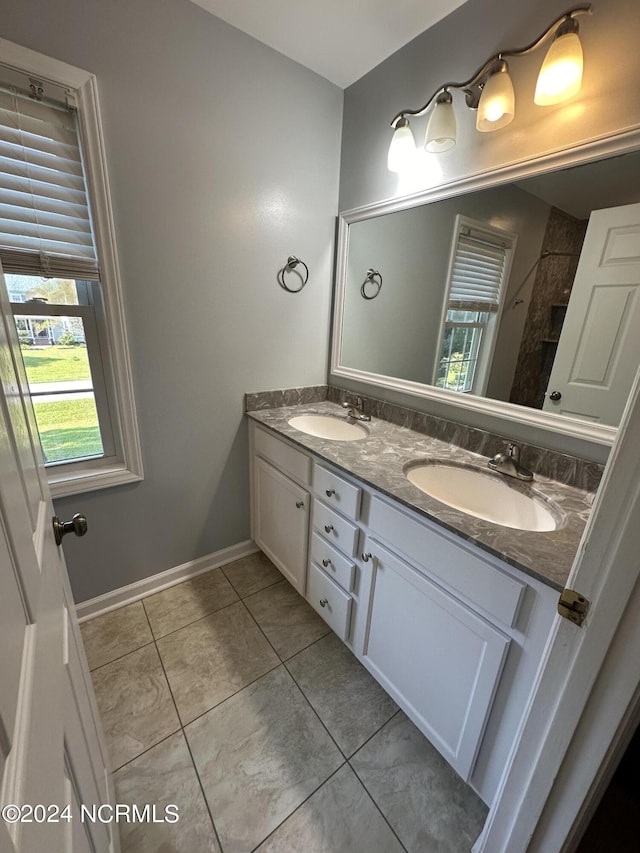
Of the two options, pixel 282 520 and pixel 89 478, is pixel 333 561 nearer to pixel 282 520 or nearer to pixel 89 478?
pixel 282 520

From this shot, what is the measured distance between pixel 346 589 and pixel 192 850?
788 millimetres

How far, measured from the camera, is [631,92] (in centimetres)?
93

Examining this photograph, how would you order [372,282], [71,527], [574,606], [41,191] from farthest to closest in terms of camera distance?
[372,282] < [41,191] < [71,527] < [574,606]

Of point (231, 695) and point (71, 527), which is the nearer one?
point (71, 527)

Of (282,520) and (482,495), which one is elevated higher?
(482,495)

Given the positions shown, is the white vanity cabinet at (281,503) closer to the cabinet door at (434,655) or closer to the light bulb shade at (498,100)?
the cabinet door at (434,655)

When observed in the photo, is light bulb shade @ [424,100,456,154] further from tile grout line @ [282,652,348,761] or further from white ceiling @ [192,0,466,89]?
tile grout line @ [282,652,348,761]

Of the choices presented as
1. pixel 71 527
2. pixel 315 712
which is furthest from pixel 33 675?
pixel 315 712

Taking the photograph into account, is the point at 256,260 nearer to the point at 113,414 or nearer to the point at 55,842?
the point at 113,414

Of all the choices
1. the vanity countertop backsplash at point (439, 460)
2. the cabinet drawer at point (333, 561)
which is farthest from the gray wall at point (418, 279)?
the cabinet drawer at point (333, 561)

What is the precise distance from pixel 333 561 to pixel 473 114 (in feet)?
5.69

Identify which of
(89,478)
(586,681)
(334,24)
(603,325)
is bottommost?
(89,478)

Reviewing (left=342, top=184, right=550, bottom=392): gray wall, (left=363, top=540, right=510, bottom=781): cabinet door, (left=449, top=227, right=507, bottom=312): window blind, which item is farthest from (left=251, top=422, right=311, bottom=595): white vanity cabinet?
(left=449, top=227, right=507, bottom=312): window blind

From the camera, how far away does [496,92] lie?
3.62ft
